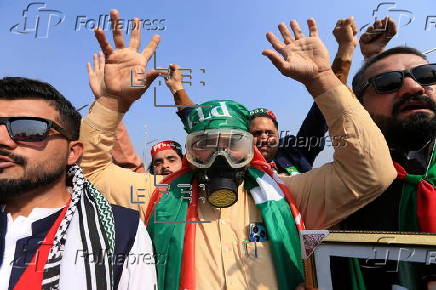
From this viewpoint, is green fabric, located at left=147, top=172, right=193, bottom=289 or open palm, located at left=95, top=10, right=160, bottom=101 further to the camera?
open palm, located at left=95, top=10, right=160, bottom=101

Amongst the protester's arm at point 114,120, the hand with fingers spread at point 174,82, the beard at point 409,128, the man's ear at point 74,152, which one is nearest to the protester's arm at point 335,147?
the beard at point 409,128

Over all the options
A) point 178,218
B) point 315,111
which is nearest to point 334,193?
point 178,218

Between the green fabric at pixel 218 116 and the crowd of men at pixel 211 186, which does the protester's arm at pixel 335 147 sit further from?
the green fabric at pixel 218 116

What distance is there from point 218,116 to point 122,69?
24.1 inches

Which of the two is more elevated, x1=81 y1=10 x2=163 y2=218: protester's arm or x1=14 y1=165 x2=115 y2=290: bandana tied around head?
x1=81 y1=10 x2=163 y2=218: protester's arm

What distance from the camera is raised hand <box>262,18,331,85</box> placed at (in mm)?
1897

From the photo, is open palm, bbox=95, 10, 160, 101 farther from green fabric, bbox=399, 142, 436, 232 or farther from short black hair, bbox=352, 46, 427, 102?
green fabric, bbox=399, 142, 436, 232

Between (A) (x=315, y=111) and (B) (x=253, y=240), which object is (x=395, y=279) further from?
(A) (x=315, y=111)

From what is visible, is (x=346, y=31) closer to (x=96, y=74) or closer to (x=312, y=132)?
(x=312, y=132)

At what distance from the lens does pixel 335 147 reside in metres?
1.90

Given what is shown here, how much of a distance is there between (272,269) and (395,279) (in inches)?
24.2

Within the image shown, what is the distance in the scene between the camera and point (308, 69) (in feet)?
6.19

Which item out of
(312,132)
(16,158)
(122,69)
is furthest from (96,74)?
(312,132)

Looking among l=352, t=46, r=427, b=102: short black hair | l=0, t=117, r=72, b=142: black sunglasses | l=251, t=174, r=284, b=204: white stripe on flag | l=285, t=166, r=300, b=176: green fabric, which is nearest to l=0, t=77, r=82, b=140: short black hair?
l=0, t=117, r=72, b=142: black sunglasses
